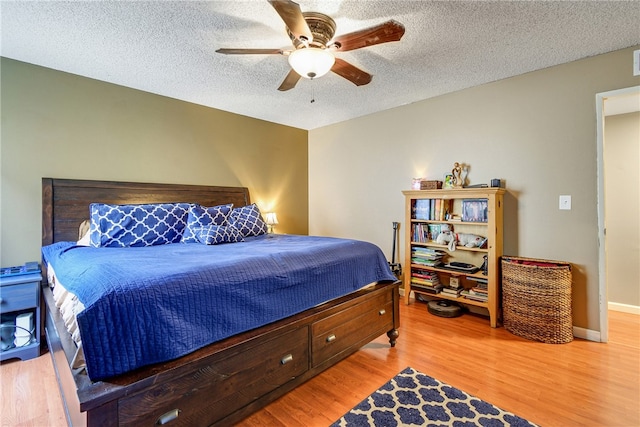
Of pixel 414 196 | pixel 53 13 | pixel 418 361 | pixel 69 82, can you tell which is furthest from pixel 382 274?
pixel 69 82

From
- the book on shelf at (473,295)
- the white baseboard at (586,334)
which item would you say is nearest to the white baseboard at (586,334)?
the white baseboard at (586,334)

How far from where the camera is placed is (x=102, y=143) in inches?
118

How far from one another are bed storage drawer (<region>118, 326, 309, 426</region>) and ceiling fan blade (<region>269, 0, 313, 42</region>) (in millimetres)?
1693

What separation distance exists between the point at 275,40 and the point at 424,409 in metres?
2.68

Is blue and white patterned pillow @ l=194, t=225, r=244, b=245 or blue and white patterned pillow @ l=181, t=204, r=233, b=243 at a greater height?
blue and white patterned pillow @ l=181, t=204, r=233, b=243

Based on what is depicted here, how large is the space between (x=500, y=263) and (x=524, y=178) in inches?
34.1

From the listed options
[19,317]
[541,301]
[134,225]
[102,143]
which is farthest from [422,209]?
[19,317]

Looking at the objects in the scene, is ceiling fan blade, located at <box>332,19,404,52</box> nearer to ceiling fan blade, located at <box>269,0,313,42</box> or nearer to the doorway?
ceiling fan blade, located at <box>269,0,313,42</box>

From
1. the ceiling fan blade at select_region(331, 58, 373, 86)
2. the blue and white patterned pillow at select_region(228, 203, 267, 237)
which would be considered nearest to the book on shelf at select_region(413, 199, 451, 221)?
the ceiling fan blade at select_region(331, 58, 373, 86)

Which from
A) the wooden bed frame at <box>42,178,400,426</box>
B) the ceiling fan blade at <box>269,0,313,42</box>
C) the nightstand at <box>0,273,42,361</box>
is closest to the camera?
the wooden bed frame at <box>42,178,400,426</box>

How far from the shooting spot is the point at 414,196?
3420 mm

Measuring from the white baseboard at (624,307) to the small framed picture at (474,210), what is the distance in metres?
1.80

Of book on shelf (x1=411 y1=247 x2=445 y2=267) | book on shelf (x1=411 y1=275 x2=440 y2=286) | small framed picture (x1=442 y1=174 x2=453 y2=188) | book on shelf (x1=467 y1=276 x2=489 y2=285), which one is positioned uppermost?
small framed picture (x1=442 y1=174 x2=453 y2=188)

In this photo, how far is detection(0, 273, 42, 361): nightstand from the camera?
225cm
